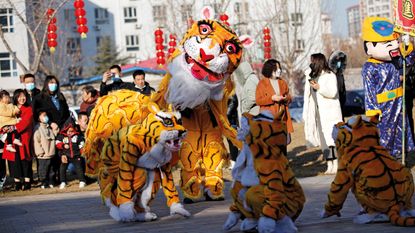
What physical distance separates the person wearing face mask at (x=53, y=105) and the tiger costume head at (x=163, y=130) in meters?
5.56

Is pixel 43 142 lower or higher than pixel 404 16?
lower

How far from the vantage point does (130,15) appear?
68.8 meters

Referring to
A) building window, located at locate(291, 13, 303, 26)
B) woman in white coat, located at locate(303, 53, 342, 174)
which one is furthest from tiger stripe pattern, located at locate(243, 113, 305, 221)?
building window, located at locate(291, 13, 303, 26)

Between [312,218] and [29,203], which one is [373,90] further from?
[29,203]

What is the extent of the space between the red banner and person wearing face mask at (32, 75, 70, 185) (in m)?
5.94

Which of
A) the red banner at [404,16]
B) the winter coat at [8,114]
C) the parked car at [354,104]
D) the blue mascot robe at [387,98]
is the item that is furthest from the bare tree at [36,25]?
the parked car at [354,104]

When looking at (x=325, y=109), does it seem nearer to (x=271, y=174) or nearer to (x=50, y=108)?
(x=50, y=108)

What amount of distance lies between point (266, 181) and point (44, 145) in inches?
290

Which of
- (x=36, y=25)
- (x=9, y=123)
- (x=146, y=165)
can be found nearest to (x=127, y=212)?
(x=146, y=165)

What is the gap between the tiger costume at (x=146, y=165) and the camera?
8938 mm

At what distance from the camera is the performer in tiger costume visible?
24.2ft

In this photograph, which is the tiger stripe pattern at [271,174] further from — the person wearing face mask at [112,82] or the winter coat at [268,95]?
the person wearing face mask at [112,82]

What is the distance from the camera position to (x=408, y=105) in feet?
41.8

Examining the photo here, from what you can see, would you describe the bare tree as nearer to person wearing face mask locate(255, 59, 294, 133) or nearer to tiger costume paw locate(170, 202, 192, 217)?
person wearing face mask locate(255, 59, 294, 133)
